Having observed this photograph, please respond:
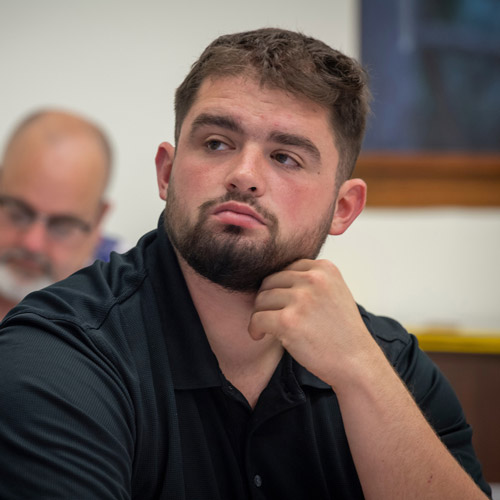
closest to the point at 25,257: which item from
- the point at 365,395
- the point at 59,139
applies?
the point at 59,139

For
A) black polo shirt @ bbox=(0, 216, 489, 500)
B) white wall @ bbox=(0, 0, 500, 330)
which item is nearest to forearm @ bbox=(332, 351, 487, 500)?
black polo shirt @ bbox=(0, 216, 489, 500)

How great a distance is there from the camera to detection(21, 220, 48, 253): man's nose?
2562 mm

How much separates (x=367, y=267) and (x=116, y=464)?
190 centimetres

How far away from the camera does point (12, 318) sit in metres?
1.12

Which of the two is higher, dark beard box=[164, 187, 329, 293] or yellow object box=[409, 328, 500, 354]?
yellow object box=[409, 328, 500, 354]

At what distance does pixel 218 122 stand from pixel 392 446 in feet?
2.18

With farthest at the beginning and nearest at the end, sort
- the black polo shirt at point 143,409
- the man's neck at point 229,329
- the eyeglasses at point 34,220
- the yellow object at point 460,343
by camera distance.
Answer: the eyeglasses at point 34,220, the yellow object at point 460,343, the man's neck at point 229,329, the black polo shirt at point 143,409

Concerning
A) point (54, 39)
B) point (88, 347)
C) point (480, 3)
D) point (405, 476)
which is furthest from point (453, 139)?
point (88, 347)

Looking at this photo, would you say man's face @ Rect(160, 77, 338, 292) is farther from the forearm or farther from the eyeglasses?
the eyeglasses

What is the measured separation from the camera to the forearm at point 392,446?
115cm

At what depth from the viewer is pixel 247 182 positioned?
1244mm

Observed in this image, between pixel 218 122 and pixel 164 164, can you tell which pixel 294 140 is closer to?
pixel 218 122

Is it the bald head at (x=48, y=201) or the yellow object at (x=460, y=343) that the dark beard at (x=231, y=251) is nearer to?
the yellow object at (x=460, y=343)

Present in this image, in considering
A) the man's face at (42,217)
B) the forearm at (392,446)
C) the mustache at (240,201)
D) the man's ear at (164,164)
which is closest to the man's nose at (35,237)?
the man's face at (42,217)
